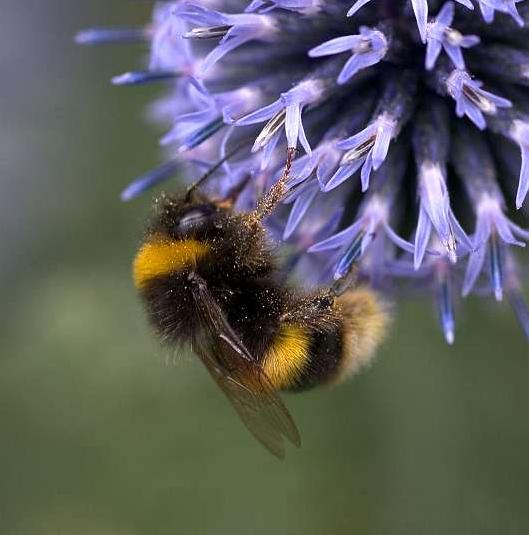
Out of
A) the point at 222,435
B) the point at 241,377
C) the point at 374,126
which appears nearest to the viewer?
the point at 241,377

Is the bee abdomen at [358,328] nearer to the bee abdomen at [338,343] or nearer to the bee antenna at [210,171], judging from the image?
the bee abdomen at [338,343]

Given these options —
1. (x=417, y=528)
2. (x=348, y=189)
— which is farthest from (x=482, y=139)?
(x=417, y=528)

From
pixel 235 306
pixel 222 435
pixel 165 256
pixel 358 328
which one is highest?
pixel 165 256

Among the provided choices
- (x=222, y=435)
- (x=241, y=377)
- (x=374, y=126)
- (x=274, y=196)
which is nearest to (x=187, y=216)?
(x=274, y=196)

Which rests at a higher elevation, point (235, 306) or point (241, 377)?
point (235, 306)

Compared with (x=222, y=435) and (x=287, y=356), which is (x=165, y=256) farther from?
(x=222, y=435)

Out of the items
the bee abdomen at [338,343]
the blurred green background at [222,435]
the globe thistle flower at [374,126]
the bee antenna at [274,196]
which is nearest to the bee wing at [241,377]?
the bee abdomen at [338,343]

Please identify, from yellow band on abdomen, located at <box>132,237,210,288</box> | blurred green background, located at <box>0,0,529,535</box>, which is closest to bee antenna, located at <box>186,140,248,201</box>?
yellow band on abdomen, located at <box>132,237,210,288</box>

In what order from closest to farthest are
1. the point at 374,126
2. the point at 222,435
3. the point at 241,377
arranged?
the point at 241,377
the point at 374,126
the point at 222,435
